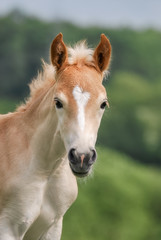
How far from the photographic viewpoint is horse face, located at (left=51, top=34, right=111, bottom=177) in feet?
26.9

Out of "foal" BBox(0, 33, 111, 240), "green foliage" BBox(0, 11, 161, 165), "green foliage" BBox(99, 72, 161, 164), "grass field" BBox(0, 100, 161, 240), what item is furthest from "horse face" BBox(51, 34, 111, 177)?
"green foliage" BBox(99, 72, 161, 164)

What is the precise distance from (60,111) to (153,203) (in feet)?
109

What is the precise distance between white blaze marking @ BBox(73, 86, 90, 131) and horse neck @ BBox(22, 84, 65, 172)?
67 centimetres

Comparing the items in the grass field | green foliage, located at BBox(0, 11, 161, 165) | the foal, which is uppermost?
the foal

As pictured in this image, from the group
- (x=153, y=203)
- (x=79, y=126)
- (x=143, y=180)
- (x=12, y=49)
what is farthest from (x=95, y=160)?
(x=12, y=49)

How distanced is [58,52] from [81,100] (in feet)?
2.93

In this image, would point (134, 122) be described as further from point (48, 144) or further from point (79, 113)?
point (79, 113)

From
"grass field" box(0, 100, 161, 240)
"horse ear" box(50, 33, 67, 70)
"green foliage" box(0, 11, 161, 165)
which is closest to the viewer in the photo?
"horse ear" box(50, 33, 67, 70)

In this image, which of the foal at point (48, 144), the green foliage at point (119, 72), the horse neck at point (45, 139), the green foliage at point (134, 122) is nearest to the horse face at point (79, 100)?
the foal at point (48, 144)

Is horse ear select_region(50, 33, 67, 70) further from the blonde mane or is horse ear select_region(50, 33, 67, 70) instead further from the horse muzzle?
the horse muzzle

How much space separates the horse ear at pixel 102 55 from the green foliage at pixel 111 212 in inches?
857

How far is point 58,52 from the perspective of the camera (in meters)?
9.02

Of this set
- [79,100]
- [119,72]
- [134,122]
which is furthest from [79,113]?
[119,72]

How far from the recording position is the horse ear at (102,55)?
9125 mm
